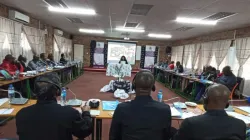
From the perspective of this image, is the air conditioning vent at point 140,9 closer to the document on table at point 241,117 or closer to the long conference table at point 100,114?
the long conference table at point 100,114

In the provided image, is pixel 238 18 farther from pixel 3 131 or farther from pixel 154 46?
pixel 154 46

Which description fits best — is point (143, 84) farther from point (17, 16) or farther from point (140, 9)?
point (17, 16)

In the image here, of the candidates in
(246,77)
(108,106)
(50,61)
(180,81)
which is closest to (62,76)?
(50,61)

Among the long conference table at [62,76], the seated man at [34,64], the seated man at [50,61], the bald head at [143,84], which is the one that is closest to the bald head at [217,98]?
the bald head at [143,84]

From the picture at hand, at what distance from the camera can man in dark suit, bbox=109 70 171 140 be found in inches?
46.0

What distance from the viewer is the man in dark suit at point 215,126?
107cm

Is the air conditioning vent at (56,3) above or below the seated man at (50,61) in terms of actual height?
above

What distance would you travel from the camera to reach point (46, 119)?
1101mm

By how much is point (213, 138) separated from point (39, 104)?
1.21 meters

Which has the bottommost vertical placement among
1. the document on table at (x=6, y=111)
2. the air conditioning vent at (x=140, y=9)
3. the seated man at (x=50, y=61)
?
the document on table at (x=6, y=111)

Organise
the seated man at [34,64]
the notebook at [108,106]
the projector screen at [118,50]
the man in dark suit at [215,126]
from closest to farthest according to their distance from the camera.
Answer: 1. the man in dark suit at [215,126]
2. the notebook at [108,106]
3. the seated man at [34,64]
4. the projector screen at [118,50]

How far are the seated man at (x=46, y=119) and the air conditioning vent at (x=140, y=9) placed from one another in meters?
3.35

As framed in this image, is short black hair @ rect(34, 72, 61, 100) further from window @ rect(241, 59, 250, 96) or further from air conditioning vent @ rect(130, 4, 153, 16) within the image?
window @ rect(241, 59, 250, 96)

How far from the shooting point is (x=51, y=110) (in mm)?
1120
